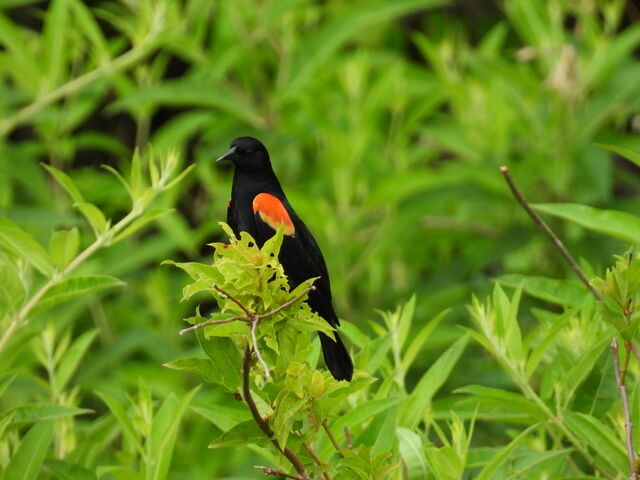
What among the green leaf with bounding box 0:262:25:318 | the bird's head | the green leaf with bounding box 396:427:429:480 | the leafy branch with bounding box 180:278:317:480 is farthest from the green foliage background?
the leafy branch with bounding box 180:278:317:480

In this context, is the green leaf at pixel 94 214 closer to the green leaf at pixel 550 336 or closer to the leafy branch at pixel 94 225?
the leafy branch at pixel 94 225

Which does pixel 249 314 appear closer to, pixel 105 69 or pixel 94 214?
pixel 94 214

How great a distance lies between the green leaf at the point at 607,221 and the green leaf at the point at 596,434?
1.94 ft

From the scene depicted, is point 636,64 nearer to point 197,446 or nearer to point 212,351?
point 197,446

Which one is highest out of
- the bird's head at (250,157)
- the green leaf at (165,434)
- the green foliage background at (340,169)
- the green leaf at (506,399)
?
the bird's head at (250,157)

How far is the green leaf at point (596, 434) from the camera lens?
2.58m

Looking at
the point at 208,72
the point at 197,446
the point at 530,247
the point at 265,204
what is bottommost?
the point at 197,446

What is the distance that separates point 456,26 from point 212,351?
20.9ft

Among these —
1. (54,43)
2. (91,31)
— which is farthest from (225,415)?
(91,31)

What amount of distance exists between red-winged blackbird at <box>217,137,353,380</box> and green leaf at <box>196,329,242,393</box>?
531 mm

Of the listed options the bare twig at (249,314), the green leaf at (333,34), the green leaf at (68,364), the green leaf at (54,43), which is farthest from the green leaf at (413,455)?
the green leaf at (333,34)

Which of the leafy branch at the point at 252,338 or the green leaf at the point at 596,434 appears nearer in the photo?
the leafy branch at the point at 252,338

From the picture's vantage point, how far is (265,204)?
2984 millimetres

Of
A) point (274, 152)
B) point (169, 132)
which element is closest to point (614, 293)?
point (274, 152)
